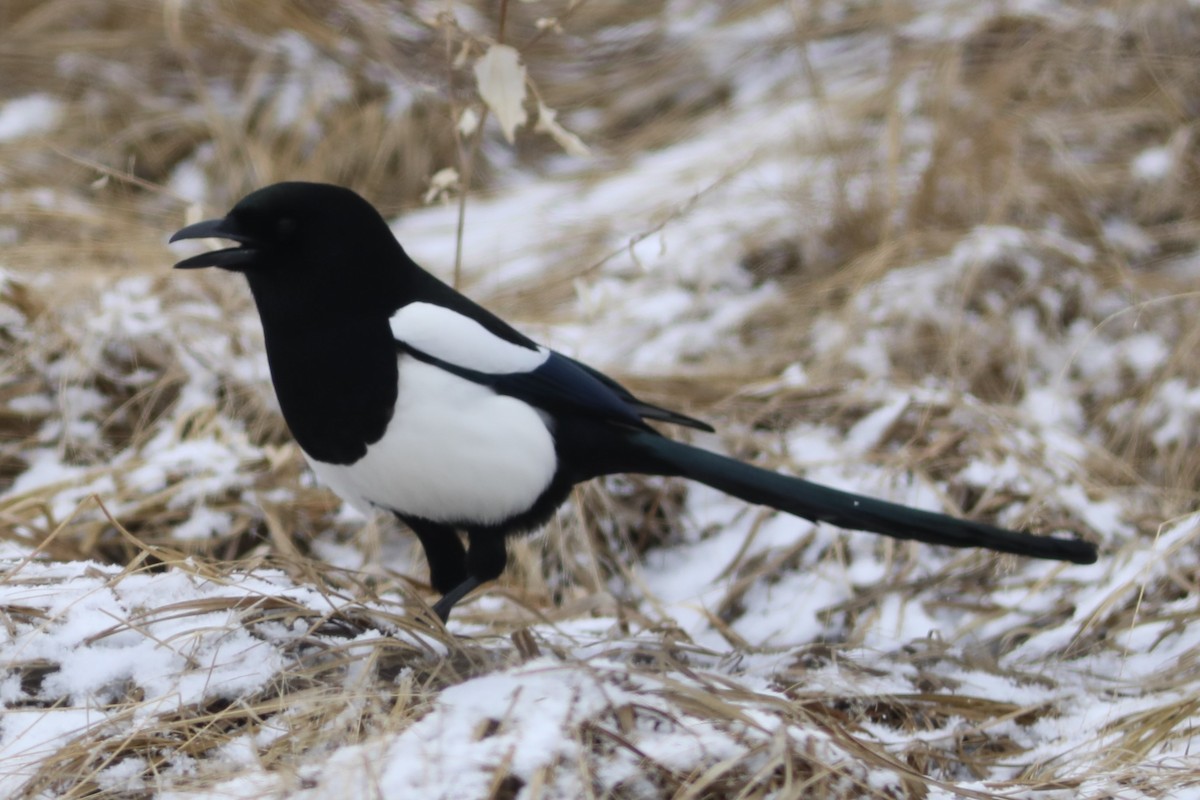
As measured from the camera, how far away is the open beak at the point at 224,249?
1.63m

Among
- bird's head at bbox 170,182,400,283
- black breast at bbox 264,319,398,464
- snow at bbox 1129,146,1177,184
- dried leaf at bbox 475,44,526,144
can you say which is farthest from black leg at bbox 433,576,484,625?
snow at bbox 1129,146,1177,184

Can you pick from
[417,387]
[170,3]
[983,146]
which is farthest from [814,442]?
A: [170,3]

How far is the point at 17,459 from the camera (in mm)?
2434

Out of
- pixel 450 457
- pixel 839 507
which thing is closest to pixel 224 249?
pixel 450 457

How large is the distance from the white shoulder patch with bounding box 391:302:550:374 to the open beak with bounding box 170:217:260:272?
0.66 feet

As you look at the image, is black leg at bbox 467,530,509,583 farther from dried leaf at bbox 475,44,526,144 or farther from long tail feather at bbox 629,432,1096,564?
dried leaf at bbox 475,44,526,144

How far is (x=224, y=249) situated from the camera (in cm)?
163

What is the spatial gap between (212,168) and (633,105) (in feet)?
4.62

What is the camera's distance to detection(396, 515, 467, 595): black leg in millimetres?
1832

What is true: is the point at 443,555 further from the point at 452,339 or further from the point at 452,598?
the point at 452,339

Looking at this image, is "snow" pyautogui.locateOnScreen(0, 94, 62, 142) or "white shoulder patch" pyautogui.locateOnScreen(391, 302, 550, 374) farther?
"snow" pyautogui.locateOnScreen(0, 94, 62, 142)

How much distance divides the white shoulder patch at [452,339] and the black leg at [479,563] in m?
0.23

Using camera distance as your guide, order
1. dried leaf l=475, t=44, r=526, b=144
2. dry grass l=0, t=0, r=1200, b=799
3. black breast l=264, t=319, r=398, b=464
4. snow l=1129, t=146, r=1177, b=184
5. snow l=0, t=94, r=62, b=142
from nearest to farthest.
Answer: dry grass l=0, t=0, r=1200, b=799
black breast l=264, t=319, r=398, b=464
dried leaf l=475, t=44, r=526, b=144
snow l=1129, t=146, r=1177, b=184
snow l=0, t=94, r=62, b=142

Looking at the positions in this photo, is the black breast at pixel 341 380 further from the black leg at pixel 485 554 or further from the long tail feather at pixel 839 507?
the long tail feather at pixel 839 507
